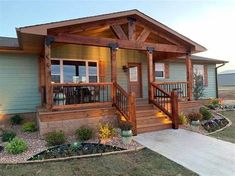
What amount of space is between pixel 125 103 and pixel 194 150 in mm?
2884

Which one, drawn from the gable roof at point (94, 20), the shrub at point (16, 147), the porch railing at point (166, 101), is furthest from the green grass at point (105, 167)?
the gable roof at point (94, 20)

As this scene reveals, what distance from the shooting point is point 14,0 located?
37.1ft

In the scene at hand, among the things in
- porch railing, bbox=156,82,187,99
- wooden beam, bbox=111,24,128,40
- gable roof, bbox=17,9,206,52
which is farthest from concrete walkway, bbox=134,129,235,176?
gable roof, bbox=17,9,206,52

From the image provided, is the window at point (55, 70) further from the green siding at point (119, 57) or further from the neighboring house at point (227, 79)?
the neighboring house at point (227, 79)

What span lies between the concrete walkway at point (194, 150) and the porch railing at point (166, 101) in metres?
0.66

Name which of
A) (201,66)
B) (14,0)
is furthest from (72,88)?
(201,66)

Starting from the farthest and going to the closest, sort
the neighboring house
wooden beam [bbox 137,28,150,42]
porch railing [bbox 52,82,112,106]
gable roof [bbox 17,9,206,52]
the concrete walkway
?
the neighboring house → wooden beam [bbox 137,28,150,42] → porch railing [bbox 52,82,112,106] → gable roof [bbox 17,9,206,52] → the concrete walkway

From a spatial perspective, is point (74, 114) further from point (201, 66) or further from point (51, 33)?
point (201, 66)

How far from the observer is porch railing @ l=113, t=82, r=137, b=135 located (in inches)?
274

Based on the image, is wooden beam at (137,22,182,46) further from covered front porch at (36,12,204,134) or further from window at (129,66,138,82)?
window at (129,66,138,82)

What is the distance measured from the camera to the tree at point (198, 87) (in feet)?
44.7

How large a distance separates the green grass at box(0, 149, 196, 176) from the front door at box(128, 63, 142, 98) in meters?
7.14

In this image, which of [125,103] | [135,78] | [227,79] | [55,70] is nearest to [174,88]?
[135,78]

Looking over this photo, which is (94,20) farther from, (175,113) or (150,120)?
(175,113)
